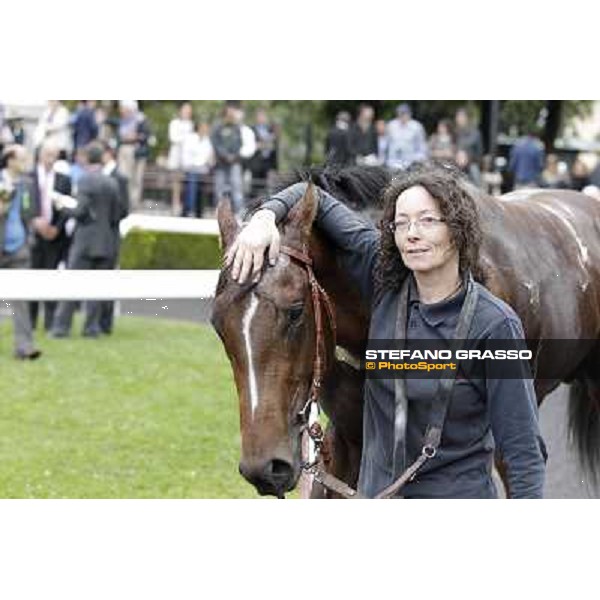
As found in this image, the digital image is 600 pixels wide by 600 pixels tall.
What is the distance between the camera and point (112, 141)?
1956cm

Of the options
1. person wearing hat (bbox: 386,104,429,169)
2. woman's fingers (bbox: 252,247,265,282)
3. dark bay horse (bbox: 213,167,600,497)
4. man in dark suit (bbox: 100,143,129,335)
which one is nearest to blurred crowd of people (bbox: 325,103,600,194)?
person wearing hat (bbox: 386,104,429,169)

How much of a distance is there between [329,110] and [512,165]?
9.60 m

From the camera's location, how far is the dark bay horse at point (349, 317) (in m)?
3.92

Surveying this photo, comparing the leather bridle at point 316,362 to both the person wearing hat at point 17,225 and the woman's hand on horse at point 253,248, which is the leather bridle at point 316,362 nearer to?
the woman's hand on horse at point 253,248

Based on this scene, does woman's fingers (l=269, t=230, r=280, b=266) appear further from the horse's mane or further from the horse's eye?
the horse's mane

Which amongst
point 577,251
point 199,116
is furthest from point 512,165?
point 577,251

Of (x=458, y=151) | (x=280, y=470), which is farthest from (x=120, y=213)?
(x=280, y=470)

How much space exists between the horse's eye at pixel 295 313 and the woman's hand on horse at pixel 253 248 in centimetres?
15

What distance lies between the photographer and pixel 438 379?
3.65m

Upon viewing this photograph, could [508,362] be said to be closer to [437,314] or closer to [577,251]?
[437,314]

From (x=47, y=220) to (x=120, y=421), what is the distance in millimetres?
5294

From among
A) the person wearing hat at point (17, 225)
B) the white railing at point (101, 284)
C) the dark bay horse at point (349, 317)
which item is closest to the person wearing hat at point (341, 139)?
the person wearing hat at point (17, 225)

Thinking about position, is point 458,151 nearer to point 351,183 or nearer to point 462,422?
point 351,183
